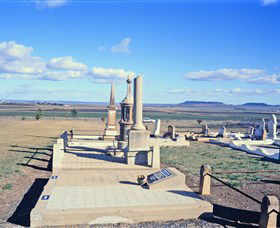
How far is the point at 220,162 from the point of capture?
1733 centimetres

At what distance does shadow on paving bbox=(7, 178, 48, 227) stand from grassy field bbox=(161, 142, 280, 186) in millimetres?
6722

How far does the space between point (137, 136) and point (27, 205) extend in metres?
6.70

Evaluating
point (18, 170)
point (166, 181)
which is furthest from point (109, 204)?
point (18, 170)

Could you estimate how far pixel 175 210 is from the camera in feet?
28.0

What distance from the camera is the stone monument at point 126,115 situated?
64.1 ft

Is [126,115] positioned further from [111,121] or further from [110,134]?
[111,121]

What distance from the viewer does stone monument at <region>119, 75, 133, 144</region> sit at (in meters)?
19.5

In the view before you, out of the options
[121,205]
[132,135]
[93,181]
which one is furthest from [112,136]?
[121,205]

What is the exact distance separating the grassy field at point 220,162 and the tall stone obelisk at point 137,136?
2.23 meters

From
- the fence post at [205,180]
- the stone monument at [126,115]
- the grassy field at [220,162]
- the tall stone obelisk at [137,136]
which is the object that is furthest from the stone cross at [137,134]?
the fence post at [205,180]

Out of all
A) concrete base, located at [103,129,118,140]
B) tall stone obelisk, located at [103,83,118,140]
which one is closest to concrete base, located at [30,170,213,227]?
concrete base, located at [103,129,118,140]

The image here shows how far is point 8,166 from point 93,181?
5.92 metres

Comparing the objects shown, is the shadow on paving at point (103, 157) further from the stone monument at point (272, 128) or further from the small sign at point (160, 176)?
the stone monument at point (272, 128)

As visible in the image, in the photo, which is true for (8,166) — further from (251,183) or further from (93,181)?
(251,183)
